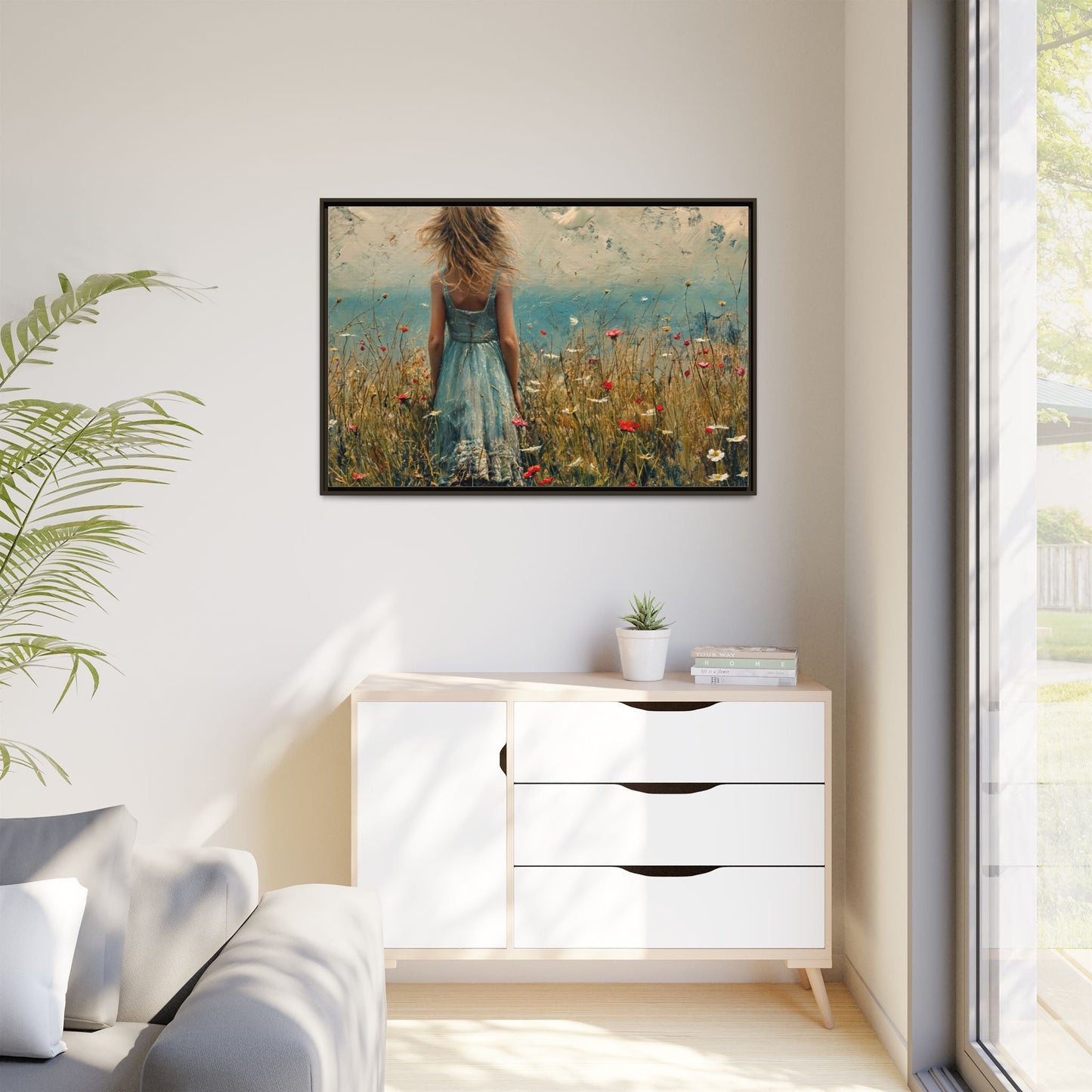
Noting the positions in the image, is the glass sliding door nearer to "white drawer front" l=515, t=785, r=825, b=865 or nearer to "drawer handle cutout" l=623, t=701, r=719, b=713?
"white drawer front" l=515, t=785, r=825, b=865

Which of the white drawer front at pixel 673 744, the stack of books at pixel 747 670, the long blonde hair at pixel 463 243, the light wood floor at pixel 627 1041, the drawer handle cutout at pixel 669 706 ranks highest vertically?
the long blonde hair at pixel 463 243

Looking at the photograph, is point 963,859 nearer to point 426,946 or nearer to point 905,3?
point 426,946

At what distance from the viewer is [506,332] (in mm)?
2623

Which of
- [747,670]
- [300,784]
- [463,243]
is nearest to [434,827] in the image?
[300,784]

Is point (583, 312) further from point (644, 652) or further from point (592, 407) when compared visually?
point (644, 652)

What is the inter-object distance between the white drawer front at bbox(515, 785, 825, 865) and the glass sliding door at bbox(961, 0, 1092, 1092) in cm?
41

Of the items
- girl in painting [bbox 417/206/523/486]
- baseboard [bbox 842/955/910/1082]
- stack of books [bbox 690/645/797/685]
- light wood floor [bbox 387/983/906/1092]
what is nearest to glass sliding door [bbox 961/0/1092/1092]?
baseboard [bbox 842/955/910/1082]

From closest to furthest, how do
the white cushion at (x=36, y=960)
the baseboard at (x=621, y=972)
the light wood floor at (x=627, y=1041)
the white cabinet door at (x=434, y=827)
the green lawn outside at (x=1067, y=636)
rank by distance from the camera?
the white cushion at (x=36, y=960)
the green lawn outside at (x=1067, y=636)
the light wood floor at (x=627, y=1041)
the white cabinet door at (x=434, y=827)
the baseboard at (x=621, y=972)

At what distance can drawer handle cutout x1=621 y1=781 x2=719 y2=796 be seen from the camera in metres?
2.29

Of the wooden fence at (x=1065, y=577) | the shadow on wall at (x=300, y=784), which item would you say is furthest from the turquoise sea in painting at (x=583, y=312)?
the wooden fence at (x=1065, y=577)

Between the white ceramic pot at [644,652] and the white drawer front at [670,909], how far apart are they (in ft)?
1.57

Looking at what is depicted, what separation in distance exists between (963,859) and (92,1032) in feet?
5.53

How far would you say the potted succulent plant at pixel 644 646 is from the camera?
240 centimetres

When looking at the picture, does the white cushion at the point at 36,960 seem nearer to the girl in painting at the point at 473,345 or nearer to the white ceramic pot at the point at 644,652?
the white ceramic pot at the point at 644,652
